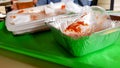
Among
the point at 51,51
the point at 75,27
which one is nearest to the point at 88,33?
the point at 75,27

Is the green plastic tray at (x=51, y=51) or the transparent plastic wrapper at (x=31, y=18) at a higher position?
the transparent plastic wrapper at (x=31, y=18)

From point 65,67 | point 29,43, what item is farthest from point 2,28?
point 65,67

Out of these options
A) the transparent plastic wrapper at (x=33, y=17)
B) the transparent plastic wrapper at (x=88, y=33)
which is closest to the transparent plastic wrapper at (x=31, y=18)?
the transparent plastic wrapper at (x=33, y=17)

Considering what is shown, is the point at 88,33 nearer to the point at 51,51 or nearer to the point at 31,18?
the point at 51,51

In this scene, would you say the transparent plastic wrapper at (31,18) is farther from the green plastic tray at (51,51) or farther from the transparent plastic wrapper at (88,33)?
the transparent plastic wrapper at (88,33)

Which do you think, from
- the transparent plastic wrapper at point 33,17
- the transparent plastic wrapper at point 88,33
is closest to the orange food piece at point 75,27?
the transparent plastic wrapper at point 88,33

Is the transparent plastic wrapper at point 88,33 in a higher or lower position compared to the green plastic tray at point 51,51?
higher

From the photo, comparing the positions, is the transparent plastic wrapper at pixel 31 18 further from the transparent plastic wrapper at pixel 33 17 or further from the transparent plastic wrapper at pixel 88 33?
the transparent plastic wrapper at pixel 88 33

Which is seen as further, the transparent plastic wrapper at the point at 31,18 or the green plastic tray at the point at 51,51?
the transparent plastic wrapper at the point at 31,18

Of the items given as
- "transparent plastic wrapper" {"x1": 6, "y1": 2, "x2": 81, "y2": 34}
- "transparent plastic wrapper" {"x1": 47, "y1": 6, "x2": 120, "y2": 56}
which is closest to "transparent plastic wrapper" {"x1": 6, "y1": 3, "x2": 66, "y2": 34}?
"transparent plastic wrapper" {"x1": 6, "y1": 2, "x2": 81, "y2": 34}
